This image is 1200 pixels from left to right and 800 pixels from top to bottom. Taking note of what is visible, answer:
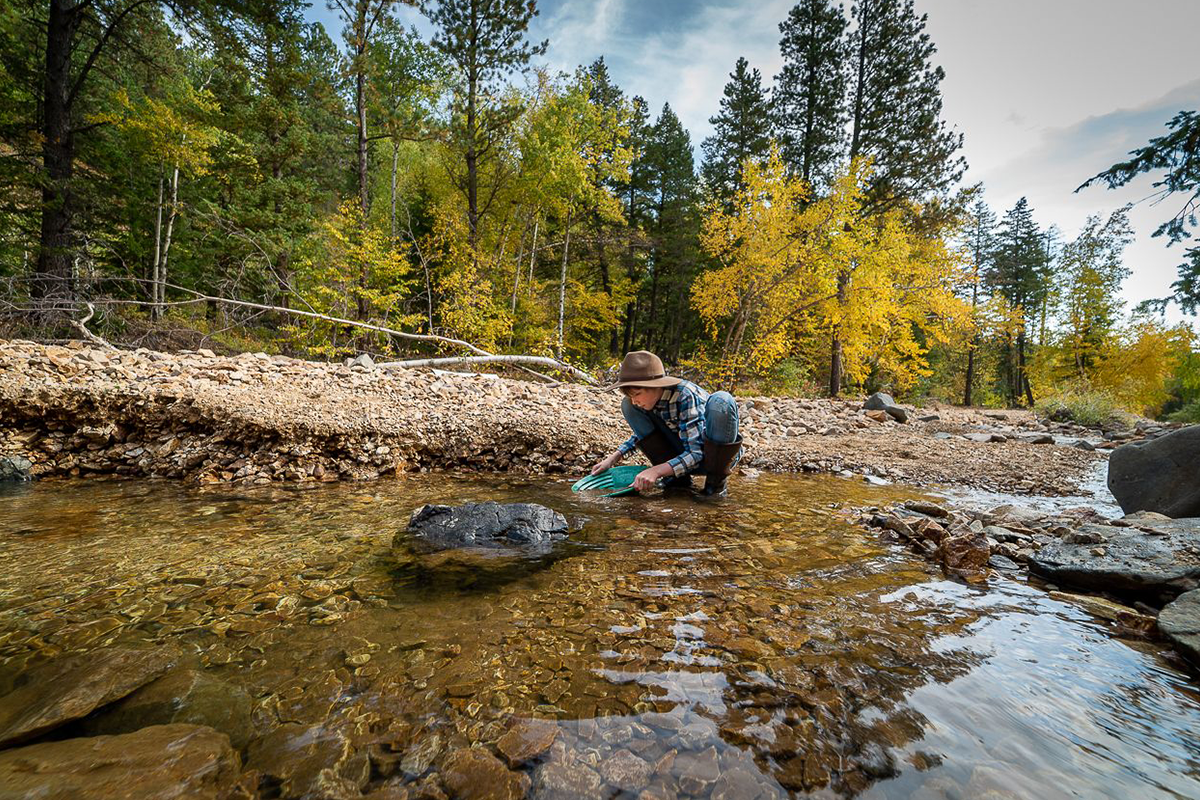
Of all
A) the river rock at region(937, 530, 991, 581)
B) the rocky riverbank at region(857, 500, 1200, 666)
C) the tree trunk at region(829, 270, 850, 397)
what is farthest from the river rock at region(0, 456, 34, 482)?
the tree trunk at region(829, 270, 850, 397)

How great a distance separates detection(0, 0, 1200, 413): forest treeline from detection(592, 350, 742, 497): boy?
6.65m

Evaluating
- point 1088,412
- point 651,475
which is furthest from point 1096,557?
point 1088,412

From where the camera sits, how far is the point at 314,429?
190 inches

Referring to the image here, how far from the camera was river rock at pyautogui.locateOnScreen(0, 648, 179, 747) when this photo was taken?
4.40 feet

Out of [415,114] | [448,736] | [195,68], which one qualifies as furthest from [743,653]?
[195,68]

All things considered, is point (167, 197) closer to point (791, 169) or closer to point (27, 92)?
point (27, 92)

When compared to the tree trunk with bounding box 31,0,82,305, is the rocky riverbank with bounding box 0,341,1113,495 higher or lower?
lower

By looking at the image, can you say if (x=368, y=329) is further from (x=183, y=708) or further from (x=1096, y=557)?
(x=1096, y=557)

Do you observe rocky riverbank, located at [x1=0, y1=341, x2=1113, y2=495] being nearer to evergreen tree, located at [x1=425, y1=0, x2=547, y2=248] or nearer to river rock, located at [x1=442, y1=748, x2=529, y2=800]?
river rock, located at [x1=442, y1=748, x2=529, y2=800]

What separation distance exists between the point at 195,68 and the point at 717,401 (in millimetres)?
24482

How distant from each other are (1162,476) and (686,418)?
417cm

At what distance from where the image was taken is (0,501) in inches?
143

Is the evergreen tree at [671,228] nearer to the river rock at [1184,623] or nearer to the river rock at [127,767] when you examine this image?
the river rock at [1184,623]

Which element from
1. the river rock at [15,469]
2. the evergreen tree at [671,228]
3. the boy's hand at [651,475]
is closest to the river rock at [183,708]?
the boy's hand at [651,475]
